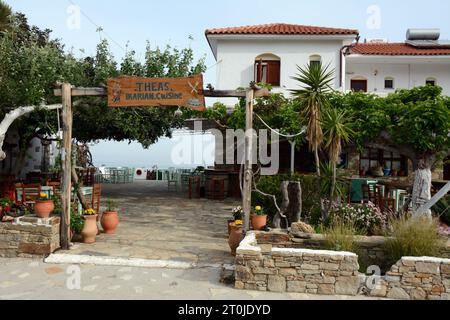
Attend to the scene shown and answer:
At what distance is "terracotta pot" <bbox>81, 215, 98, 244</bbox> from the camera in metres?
7.51

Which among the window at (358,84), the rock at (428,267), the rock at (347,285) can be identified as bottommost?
the rock at (347,285)

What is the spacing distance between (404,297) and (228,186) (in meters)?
11.1

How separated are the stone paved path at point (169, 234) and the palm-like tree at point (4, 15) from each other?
5.96 m

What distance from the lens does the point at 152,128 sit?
12.6 metres

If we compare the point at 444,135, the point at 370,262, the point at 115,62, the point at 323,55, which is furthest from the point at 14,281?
the point at 323,55

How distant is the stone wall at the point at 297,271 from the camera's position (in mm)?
5230

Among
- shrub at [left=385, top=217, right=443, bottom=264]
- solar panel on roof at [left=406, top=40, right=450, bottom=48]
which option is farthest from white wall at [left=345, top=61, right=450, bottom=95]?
shrub at [left=385, top=217, right=443, bottom=264]

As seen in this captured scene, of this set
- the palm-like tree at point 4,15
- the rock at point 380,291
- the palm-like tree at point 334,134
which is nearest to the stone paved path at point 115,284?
the rock at point 380,291

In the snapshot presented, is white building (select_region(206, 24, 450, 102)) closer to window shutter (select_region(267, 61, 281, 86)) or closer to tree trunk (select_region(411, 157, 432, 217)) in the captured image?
window shutter (select_region(267, 61, 281, 86))

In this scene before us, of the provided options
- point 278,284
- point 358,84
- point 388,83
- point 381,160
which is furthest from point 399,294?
point 388,83

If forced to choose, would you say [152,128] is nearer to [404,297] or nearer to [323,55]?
[323,55]

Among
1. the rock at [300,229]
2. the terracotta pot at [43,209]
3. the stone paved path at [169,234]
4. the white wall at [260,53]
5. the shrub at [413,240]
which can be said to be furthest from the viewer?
the white wall at [260,53]

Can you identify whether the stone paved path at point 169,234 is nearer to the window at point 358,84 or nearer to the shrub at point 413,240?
the shrub at point 413,240

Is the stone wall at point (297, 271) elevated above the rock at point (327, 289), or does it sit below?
above
